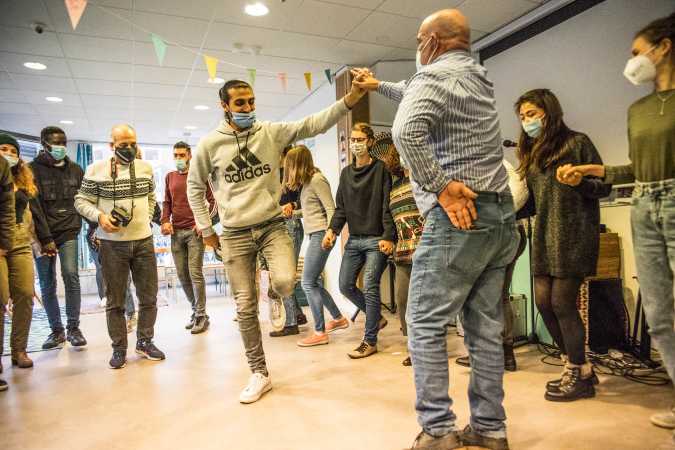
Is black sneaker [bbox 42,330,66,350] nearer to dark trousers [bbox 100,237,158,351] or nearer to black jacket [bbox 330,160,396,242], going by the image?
dark trousers [bbox 100,237,158,351]

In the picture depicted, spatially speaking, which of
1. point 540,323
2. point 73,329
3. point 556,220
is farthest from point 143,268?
point 540,323

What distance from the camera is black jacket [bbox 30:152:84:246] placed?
3322 mm

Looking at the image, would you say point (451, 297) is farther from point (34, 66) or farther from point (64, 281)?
point (34, 66)

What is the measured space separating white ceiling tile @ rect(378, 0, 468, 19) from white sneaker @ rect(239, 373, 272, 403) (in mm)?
3128

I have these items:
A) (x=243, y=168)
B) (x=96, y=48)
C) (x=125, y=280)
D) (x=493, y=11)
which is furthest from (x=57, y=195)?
(x=493, y=11)

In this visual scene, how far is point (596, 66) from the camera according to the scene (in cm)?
338

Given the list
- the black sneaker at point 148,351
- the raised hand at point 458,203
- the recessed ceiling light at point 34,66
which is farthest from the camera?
the recessed ceiling light at point 34,66

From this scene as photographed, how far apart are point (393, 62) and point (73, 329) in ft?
13.5

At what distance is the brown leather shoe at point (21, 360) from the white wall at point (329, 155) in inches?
124

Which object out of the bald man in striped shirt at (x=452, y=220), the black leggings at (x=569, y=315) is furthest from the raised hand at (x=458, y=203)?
the black leggings at (x=569, y=315)

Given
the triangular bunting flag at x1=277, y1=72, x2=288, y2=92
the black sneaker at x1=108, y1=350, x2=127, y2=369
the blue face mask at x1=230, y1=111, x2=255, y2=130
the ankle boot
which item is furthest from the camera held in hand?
the triangular bunting flag at x1=277, y1=72, x2=288, y2=92

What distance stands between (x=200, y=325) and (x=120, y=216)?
148 centimetres

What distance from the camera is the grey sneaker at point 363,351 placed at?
2.80 metres

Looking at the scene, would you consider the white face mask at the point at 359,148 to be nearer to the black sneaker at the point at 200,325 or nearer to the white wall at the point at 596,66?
the white wall at the point at 596,66
